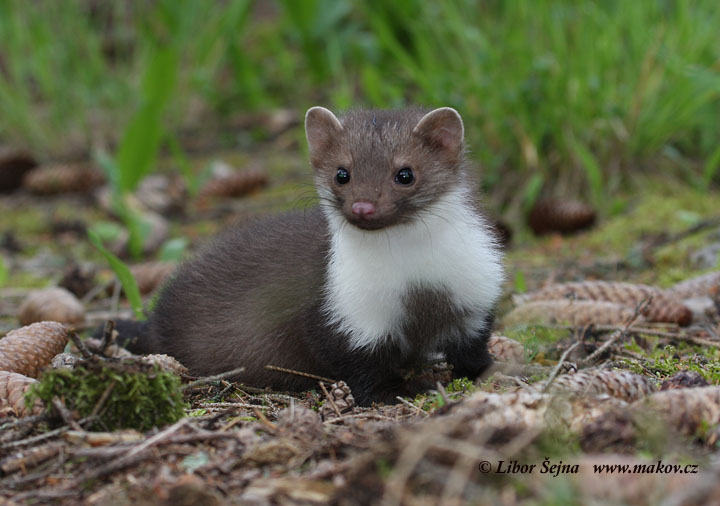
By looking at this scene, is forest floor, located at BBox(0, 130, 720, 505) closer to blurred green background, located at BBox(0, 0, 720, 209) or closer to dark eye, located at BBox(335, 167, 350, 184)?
dark eye, located at BBox(335, 167, 350, 184)

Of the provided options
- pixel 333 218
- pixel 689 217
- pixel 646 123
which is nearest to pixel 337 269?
pixel 333 218

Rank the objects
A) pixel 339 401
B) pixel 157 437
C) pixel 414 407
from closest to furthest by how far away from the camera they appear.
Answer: pixel 157 437 < pixel 414 407 < pixel 339 401

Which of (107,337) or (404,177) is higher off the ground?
(404,177)

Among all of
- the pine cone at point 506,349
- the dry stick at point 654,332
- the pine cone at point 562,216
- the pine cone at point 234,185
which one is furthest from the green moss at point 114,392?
the pine cone at point 234,185

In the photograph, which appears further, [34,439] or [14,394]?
[14,394]

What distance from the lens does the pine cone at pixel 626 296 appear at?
4801 mm

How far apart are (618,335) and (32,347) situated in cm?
298

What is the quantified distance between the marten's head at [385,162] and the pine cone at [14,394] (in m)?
1.61

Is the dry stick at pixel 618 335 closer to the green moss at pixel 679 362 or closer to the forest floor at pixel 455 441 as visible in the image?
the forest floor at pixel 455 441

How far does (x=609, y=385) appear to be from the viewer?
319 cm

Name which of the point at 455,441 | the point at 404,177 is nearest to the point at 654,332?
the point at 404,177

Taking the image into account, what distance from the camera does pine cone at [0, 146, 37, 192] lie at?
9719 millimetres

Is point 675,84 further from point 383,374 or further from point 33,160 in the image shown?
point 33,160

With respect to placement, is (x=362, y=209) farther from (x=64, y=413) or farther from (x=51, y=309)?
(x=51, y=309)
